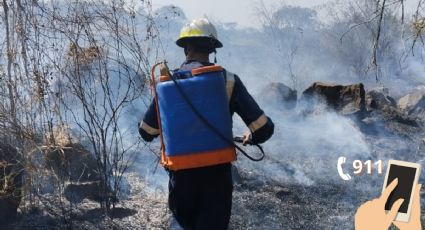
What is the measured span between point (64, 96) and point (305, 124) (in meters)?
6.44

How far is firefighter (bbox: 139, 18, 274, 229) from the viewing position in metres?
2.84

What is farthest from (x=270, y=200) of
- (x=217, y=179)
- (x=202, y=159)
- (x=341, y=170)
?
(x=202, y=159)

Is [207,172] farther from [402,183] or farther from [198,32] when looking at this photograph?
[402,183]

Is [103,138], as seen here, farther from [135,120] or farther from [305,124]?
[305,124]

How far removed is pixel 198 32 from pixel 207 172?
812 mm

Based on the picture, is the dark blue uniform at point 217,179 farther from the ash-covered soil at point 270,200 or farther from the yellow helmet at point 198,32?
the ash-covered soil at point 270,200

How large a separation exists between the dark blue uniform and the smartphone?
690 mm

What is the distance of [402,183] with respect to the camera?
2607 mm

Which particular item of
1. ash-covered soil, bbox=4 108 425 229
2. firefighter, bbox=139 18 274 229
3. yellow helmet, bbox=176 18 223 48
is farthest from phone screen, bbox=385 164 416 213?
ash-covered soil, bbox=4 108 425 229

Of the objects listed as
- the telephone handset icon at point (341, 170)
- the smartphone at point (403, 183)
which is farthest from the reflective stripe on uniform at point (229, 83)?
the telephone handset icon at point (341, 170)

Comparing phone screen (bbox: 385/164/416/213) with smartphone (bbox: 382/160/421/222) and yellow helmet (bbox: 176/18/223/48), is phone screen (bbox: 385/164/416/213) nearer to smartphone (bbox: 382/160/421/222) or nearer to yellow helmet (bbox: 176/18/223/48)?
smartphone (bbox: 382/160/421/222)

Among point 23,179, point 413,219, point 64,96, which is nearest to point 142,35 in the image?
point 64,96

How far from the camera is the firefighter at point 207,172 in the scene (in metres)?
2.84

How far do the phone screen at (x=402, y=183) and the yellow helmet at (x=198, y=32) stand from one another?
1232 mm
